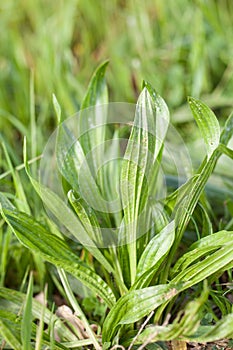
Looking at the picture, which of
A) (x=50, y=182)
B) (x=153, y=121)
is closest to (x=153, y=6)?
(x=50, y=182)

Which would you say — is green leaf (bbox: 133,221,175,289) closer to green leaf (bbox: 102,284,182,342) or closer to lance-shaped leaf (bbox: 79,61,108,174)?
green leaf (bbox: 102,284,182,342)

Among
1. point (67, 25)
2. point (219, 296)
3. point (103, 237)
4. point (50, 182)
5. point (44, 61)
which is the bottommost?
point (219, 296)

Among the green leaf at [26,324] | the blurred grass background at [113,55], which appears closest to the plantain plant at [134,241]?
the green leaf at [26,324]

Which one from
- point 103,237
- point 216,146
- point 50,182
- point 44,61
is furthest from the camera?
point 44,61

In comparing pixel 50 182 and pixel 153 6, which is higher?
pixel 153 6

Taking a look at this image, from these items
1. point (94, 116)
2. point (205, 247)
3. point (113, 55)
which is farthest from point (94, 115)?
point (113, 55)

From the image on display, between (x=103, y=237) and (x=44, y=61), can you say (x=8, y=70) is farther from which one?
(x=103, y=237)

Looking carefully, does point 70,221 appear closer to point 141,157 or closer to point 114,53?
point 141,157

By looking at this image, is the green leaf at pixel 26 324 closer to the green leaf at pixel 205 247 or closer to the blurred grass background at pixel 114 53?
the green leaf at pixel 205 247
